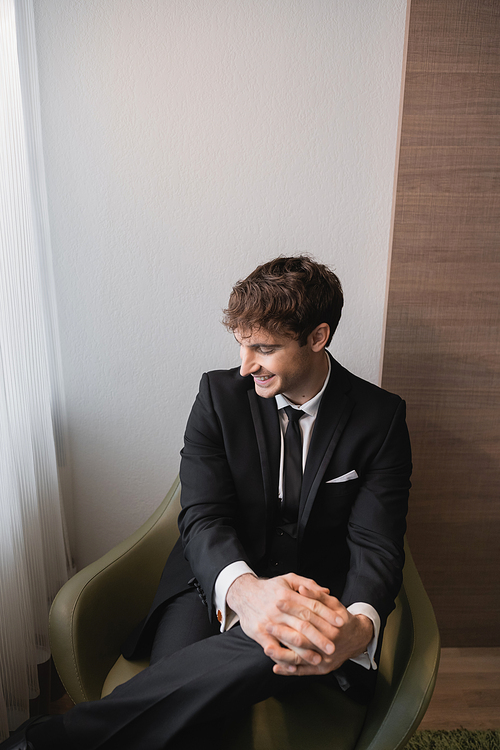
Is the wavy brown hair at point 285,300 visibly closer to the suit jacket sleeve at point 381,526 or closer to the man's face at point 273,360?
the man's face at point 273,360

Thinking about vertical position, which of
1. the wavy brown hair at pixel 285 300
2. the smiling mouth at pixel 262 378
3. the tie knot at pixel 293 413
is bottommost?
the tie knot at pixel 293 413

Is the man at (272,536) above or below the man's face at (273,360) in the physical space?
below

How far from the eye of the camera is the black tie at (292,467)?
5.22 ft

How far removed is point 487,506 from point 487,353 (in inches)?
22.8

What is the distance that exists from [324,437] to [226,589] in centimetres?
49

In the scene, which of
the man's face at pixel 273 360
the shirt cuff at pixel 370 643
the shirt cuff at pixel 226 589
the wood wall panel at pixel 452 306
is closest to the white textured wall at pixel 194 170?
the wood wall panel at pixel 452 306

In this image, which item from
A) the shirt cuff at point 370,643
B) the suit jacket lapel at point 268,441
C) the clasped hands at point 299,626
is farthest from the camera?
the suit jacket lapel at point 268,441

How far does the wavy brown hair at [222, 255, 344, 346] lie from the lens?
1.41m

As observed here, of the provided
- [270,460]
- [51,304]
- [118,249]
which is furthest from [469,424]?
[51,304]

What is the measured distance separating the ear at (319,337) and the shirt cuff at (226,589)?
590 millimetres

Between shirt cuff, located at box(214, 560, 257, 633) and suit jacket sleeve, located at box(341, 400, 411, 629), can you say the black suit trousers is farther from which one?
suit jacket sleeve, located at box(341, 400, 411, 629)

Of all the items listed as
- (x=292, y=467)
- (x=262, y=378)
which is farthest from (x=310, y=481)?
(x=262, y=378)

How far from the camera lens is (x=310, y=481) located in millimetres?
1562

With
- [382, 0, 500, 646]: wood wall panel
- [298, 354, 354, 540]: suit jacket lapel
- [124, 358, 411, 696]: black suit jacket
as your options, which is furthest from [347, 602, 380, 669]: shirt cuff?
[382, 0, 500, 646]: wood wall panel
